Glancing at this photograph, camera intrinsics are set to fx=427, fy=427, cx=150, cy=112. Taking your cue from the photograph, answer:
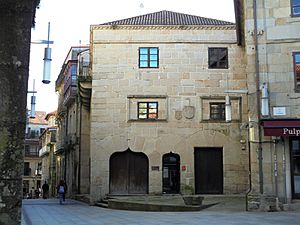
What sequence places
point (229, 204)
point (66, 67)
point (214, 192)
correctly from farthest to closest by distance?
point (66, 67)
point (214, 192)
point (229, 204)

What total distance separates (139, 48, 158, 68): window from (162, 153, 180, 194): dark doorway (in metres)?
5.30

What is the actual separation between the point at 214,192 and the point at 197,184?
1055 mm

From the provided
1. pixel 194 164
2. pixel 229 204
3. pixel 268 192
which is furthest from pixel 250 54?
pixel 194 164

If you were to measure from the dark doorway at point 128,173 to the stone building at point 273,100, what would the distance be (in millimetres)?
8664

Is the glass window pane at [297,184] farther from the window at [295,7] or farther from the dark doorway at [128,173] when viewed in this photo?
the dark doorway at [128,173]

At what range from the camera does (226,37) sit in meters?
25.1

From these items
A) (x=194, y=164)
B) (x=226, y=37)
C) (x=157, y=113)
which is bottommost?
(x=194, y=164)

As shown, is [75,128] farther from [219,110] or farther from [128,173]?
[219,110]

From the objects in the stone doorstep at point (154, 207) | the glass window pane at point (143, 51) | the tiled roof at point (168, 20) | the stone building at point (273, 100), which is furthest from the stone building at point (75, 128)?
the stone building at point (273, 100)

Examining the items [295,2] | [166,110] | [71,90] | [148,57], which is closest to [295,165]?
[295,2]

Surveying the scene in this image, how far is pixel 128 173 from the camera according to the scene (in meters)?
24.3

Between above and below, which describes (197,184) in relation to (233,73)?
below

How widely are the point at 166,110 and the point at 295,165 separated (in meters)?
9.17

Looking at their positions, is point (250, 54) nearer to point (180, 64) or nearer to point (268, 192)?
point (268, 192)
